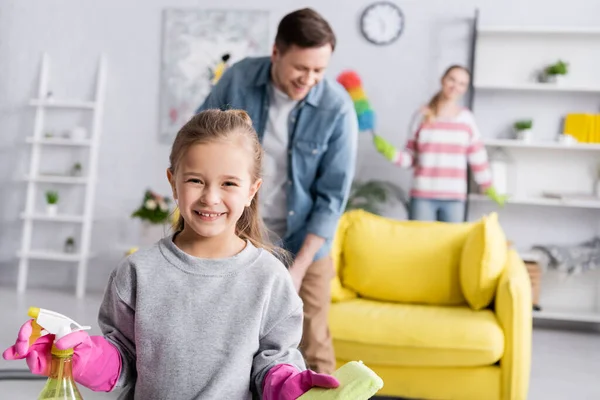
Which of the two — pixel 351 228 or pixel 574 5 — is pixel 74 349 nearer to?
pixel 351 228

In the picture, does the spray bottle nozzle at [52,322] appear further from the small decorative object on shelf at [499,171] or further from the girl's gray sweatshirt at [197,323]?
the small decorative object on shelf at [499,171]

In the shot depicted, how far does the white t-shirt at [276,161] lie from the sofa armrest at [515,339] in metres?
1.27

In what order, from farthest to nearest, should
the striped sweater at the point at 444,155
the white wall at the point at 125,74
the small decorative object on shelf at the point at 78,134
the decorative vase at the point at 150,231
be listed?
1. the small decorative object on shelf at the point at 78,134
2. the white wall at the point at 125,74
3. the decorative vase at the point at 150,231
4. the striped sweater at the point at 444,155

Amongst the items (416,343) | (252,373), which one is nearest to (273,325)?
(252,373)

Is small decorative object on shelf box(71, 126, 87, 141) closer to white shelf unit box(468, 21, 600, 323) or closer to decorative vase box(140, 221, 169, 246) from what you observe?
decorative vase box(140, 221, 169, 246)

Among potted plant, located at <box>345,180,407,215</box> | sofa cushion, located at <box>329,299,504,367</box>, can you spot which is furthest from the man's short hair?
potted plant, located at <box>345,180,407,215</box>

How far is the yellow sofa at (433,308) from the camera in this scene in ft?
10.9

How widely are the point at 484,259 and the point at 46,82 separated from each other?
362 centimetres

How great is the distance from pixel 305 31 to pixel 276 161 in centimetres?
45

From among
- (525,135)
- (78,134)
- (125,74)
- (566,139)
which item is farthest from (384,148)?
(78,134)

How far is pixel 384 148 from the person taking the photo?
16.4 ft

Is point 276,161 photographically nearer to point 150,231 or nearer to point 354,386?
point 354,386

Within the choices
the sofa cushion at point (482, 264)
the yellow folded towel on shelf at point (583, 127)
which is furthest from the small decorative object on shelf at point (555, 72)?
the sofa cushion at point (482, 264)

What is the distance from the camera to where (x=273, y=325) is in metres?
1.43
